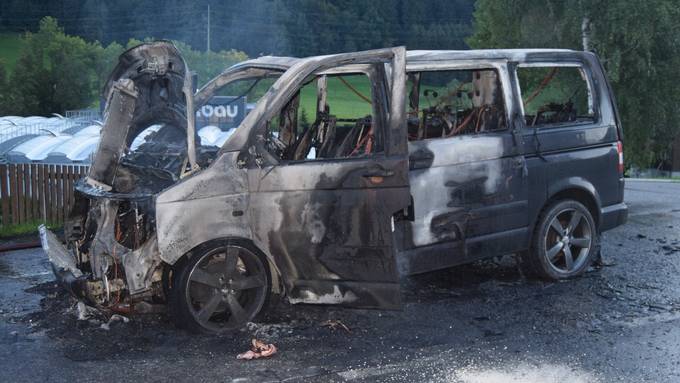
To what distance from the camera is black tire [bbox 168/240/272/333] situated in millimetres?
5516

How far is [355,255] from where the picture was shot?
569cm

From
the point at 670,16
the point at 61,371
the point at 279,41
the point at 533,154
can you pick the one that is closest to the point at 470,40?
the point at 670,16

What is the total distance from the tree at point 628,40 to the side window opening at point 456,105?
16.1 m

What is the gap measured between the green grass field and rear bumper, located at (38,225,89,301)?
53.0 metres

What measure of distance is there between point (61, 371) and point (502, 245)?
12.6 ft

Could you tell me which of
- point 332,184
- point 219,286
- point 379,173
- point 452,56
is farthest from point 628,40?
point 219,286

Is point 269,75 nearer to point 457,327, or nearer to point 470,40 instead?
point 457,327

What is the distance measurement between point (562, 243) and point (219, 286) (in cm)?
348

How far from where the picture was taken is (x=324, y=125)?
682 centimetres

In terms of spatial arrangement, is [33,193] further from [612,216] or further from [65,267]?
[612,216]

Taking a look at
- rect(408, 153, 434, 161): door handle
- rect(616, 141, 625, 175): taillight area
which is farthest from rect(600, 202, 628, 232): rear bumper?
rect(408, 153, 434, 161): door handle

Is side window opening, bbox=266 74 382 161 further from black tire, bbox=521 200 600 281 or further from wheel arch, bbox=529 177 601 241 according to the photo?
black tire, bbox=521 200 600 281

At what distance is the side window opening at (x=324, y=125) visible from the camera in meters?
6.09

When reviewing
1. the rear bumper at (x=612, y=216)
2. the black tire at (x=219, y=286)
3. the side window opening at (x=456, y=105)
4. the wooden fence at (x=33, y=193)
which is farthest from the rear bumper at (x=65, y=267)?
the wooden fence at (x=33, y=193)
